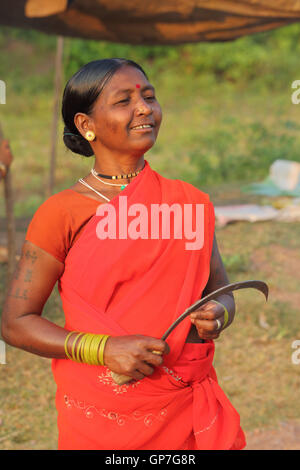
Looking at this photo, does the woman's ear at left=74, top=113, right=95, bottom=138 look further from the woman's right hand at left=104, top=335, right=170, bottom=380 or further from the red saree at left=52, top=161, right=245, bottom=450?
the woman's right hand at left=104, top=335, right=170, bottom=380

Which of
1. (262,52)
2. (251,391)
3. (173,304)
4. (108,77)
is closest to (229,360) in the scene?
(251,391)

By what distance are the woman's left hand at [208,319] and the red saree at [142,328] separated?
0.03m

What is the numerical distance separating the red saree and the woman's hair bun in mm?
224

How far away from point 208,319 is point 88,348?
1.08 feet

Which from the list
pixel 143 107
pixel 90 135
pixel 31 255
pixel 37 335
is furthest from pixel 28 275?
pixel 143 107

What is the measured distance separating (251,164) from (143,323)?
22.0ft

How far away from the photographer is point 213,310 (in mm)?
1604

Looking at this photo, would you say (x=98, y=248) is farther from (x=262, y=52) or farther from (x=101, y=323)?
(x=262, y=52)

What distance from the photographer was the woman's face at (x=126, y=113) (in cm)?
157

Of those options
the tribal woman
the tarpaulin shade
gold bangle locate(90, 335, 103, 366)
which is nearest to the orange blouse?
the tribal woman

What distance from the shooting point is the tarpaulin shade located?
3.96 meters

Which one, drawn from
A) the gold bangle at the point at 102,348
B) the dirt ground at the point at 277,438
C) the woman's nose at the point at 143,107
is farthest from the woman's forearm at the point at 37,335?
the dirt ground at the point at 277,438
